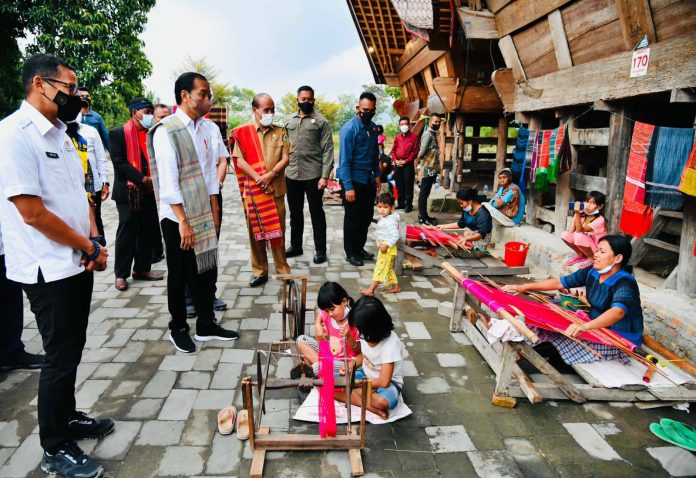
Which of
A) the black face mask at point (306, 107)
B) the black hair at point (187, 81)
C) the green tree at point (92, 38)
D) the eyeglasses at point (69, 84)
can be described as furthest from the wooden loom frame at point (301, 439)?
the green tree at point (92, 38)

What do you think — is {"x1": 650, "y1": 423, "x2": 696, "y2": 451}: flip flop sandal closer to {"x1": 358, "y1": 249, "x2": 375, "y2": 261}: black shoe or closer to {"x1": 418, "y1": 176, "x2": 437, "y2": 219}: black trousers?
{"x1": 358, "y1": 249, "x2": 375, "y2": 261}: black shoe

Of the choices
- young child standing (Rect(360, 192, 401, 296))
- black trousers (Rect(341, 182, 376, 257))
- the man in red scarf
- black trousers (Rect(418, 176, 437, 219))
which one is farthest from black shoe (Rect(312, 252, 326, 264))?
black trousers (Rect(418, 176, 437, 219))

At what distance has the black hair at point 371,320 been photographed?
2.71 metres

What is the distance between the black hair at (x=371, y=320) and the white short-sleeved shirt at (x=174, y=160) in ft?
5.30

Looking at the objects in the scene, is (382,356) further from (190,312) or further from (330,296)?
(190,312)

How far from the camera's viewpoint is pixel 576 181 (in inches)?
236

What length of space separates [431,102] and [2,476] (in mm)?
10058

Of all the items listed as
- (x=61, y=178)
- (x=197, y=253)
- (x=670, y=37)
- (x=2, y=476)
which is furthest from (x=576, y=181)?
(x=2, y=476)

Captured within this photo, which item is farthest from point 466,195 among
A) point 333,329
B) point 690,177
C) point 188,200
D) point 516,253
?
point 188,200

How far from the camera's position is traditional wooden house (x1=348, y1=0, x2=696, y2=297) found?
13.5 feet

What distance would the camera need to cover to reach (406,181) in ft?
30.7

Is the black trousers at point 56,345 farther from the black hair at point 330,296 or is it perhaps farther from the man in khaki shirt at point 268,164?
the man in khaki shirt at point 268,164

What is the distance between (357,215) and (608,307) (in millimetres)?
3281

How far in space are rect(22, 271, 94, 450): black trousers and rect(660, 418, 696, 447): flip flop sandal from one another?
11.4ft
